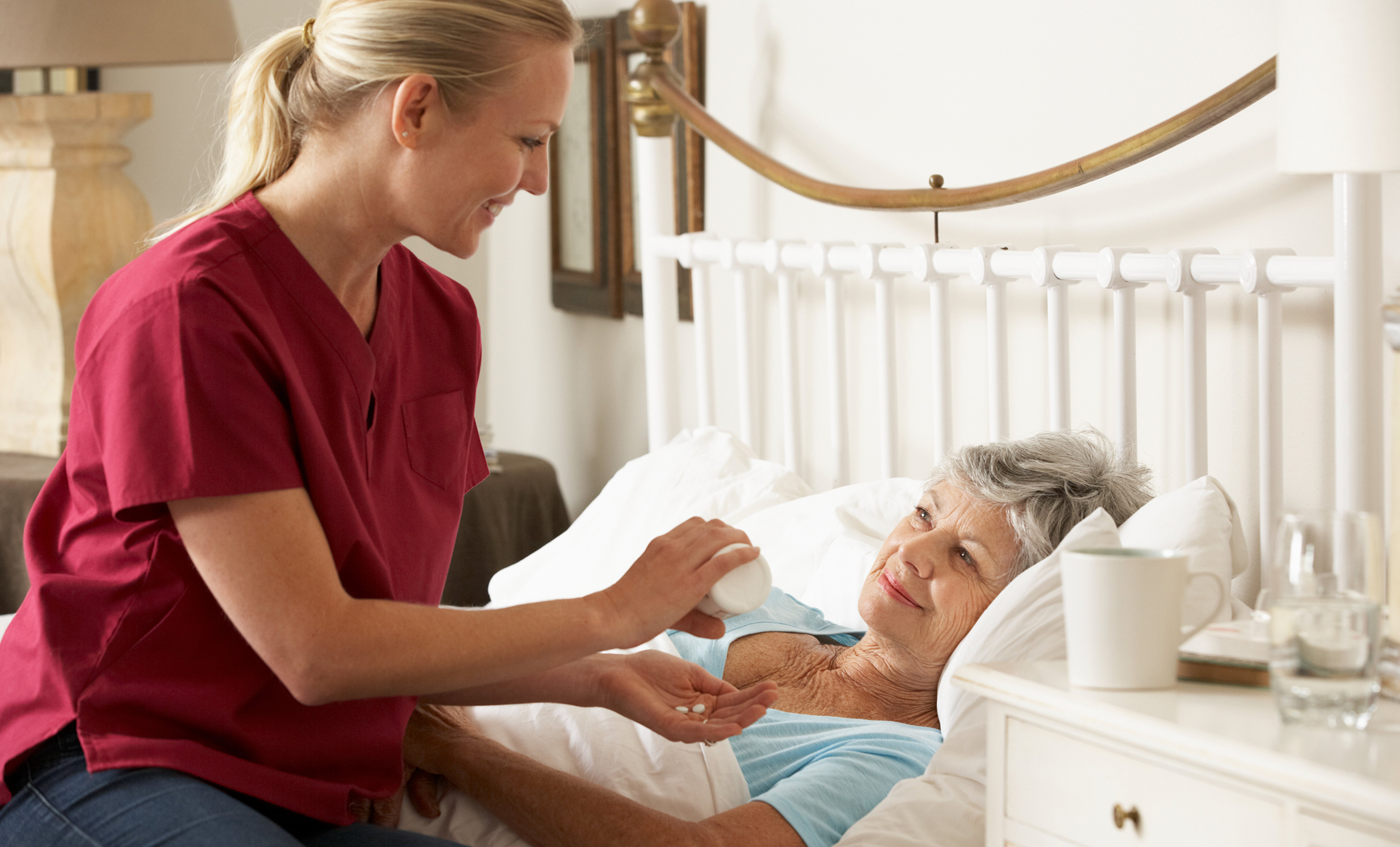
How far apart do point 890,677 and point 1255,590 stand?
0.48 meters

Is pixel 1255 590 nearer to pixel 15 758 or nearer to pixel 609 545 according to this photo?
pixel 609 545

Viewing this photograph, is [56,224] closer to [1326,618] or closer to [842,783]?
[842,783]

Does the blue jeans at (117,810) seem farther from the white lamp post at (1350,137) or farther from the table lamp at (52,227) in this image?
the table lamp at (52,227)

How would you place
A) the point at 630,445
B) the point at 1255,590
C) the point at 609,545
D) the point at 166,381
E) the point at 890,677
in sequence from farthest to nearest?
1. the point at 630,445
2. the point at 609,545
3. the point at 1255,590
4. the point at 890,677
5. the point at 166,381

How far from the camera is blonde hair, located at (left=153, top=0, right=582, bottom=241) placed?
3.46ft

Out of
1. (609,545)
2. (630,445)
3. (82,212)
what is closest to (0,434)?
(82,212)

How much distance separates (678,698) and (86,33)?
162 centimetres

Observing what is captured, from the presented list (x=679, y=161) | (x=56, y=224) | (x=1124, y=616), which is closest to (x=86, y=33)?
(x=56, y=224)

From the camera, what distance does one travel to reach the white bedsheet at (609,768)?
1.29m

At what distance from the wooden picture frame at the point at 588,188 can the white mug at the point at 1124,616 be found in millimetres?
1970

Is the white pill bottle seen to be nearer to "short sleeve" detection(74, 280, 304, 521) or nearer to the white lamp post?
"short sleeve" detection(74, 280, 304, 521)

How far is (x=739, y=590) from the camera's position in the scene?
1101 mm

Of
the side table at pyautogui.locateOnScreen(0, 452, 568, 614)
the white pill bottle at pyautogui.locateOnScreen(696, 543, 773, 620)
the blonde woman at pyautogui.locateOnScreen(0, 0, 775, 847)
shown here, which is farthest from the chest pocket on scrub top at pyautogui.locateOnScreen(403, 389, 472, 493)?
the side table at pyautogui.locateOnScreen(0, 452, 568, 614)

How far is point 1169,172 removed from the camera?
5.59ft
